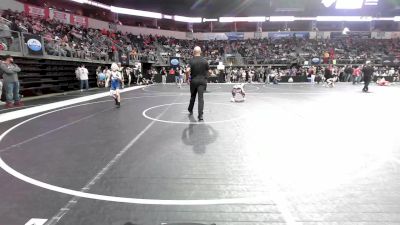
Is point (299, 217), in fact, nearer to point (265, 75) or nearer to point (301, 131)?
point (301, 131)

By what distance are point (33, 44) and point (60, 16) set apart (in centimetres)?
2304

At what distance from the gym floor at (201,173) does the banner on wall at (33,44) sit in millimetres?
8800

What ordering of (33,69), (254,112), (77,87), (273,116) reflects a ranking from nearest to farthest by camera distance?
(273,116), (254,112), (33,69), (77,87)

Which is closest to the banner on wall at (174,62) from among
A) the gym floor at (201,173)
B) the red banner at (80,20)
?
the red banner at (80,20)

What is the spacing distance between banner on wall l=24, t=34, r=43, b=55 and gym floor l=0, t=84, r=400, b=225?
8800mm

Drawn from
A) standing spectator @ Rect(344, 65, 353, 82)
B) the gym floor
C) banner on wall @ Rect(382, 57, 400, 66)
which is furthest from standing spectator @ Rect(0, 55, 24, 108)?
banner on wall @ Rect(382, 57, 400, 66)

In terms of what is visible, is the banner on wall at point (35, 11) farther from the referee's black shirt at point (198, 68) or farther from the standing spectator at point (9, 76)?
the referee's black shirt at point (198, 68)

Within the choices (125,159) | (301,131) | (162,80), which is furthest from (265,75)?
(125,159)

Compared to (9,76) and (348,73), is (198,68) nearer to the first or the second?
(9,76)

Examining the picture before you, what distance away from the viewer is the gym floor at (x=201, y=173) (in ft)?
10.5

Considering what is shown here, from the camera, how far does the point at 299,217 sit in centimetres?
311

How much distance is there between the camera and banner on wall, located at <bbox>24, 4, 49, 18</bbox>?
3209 cm

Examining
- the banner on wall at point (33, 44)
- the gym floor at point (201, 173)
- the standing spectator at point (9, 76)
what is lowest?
the gym floor at point (201, 173)

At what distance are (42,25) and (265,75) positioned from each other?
70.9 feet
